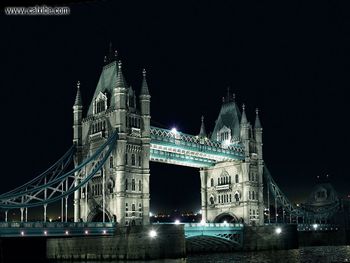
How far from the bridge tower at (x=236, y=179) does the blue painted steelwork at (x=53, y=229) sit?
35973 mm

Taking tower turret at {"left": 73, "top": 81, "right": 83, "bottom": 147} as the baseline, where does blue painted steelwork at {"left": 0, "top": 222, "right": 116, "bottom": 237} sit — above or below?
below

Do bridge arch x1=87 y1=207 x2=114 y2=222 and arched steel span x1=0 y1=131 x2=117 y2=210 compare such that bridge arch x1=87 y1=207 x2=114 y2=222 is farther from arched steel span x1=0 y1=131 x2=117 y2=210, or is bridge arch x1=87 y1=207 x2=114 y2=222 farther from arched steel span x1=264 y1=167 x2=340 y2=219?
arched steel span x1=264 y1=167 x2=340 y2=219

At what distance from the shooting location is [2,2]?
203 inches

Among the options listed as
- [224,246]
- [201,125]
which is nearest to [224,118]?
[201,125]

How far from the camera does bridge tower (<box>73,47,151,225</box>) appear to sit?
73.7m

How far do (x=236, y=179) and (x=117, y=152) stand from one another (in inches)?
1289

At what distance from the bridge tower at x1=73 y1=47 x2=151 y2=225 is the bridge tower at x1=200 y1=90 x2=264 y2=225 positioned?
26.0 m

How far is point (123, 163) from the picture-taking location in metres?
73.3

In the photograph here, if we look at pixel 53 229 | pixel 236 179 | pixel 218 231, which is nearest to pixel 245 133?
pixel 236 179

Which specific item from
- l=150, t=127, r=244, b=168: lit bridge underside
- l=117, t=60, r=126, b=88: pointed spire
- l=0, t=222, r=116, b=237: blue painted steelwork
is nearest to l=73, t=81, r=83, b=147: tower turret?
l=117, t=60, r=126, b=88: pointed spire

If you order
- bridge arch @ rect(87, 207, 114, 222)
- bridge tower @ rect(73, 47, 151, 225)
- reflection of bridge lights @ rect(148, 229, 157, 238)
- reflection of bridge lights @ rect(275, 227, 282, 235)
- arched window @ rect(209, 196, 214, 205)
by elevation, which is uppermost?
bridge tower @ rect(73, 47, 151, 225)

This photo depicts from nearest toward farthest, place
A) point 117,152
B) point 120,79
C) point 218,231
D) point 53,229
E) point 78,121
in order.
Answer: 1. point 53,229
2. point 117,152
3. point 120,79
4. point 218,231
5. point 78,121

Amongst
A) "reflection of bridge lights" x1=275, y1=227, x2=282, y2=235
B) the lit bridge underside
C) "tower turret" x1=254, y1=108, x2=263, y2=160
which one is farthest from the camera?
"tower turret" x1=254, y1=108, x2=263, y2=160

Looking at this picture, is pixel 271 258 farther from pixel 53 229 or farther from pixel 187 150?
pixel 53 229
